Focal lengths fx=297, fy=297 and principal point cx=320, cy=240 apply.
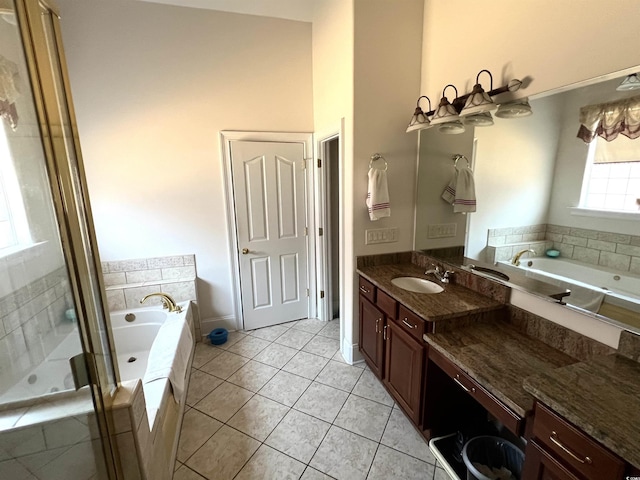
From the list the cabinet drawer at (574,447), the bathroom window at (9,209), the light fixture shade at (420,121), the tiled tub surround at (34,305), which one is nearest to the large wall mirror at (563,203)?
the light fixture shade at (420,121)

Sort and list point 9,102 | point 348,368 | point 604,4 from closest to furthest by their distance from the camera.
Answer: point 9,102 → point 604,4 → point 348,368

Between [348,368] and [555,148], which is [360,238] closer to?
[348,368]

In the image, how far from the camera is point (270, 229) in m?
3.08

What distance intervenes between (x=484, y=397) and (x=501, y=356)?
216 millimetres

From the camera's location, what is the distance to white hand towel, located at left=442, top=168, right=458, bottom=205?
2.14m

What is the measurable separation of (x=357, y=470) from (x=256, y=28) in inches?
138

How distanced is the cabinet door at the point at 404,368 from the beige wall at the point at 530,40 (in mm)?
1502

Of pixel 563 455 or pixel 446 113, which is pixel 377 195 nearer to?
pixel 446 113

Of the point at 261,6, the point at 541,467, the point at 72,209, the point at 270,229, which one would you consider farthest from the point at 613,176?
the point at 261,6

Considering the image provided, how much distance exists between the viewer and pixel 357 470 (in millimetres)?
1636

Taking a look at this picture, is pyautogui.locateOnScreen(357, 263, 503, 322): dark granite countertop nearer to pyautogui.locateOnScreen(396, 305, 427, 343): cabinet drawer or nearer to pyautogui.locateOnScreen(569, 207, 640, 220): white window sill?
pyautogui.locateOnScreen(396, 305, 427, 343): cabinet drawer

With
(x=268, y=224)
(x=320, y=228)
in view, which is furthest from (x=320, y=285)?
(x=268, y=224)

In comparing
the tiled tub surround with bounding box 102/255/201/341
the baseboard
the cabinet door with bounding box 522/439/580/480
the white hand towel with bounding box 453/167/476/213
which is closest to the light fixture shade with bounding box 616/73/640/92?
the white hand towel with bounding box 453/167/476/213

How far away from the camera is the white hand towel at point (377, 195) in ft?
7.24
